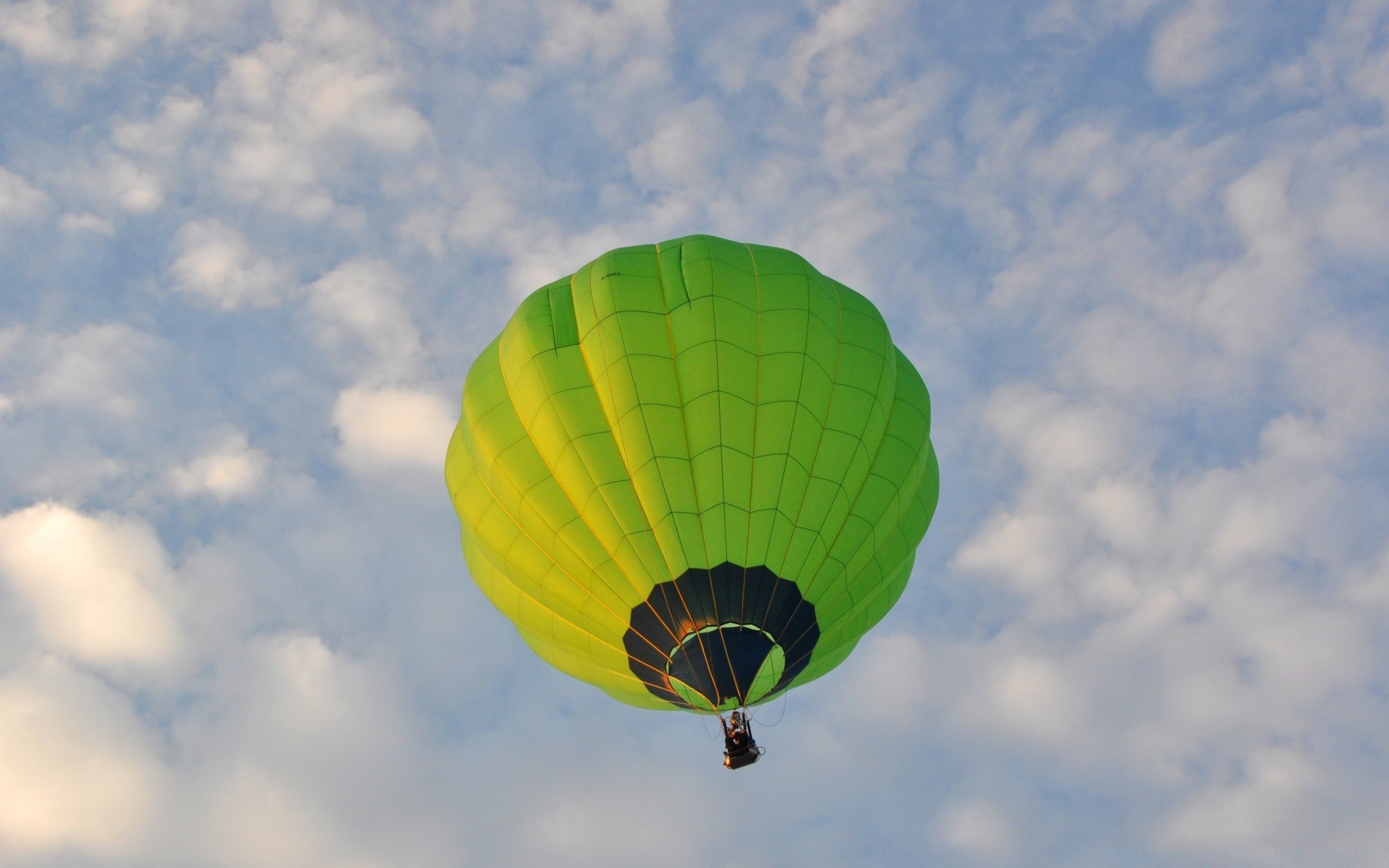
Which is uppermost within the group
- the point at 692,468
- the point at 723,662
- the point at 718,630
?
the point at 692,468

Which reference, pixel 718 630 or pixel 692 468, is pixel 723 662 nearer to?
pixel 718 630

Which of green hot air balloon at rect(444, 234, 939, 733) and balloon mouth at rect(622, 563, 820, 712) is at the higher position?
green hot air balloon at rect(444, 234, 939, 733)

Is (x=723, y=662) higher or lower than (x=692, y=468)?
lower

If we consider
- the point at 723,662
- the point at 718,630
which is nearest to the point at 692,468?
the point at 718,630

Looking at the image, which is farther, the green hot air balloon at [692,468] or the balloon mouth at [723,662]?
the green hot air balloon at [692,468]

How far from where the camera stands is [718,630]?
10.7 metres

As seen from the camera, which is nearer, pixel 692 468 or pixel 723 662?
pixel 723 662

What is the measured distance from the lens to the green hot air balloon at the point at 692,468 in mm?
10922

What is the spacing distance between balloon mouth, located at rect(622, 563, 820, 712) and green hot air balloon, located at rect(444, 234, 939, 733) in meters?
0.02

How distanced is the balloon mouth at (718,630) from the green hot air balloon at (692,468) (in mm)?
22

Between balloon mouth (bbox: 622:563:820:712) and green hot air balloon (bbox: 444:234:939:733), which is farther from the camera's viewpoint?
green hot air balloon (bbox: 444:234:939:733)

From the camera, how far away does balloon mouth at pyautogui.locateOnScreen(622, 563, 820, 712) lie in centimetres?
1073

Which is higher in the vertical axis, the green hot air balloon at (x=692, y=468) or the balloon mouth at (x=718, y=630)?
the green hot air balloon at (x=692, y=468)

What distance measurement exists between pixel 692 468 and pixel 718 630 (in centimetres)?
188
